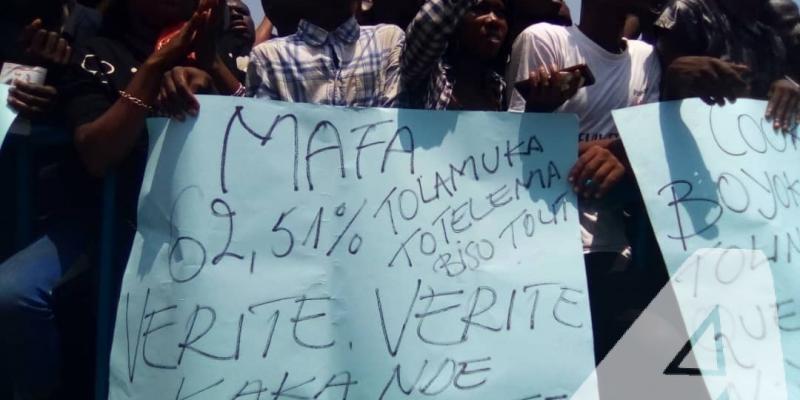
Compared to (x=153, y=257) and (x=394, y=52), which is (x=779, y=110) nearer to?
(x=394, y=52)

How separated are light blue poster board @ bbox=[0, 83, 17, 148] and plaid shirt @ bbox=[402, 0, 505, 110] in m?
1.07

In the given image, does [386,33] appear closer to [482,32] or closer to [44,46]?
[482,32]

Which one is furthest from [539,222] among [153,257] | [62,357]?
[62,357]

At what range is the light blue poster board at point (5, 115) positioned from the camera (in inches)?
117

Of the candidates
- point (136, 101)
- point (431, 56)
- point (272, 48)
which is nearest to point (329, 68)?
point (272, 48)

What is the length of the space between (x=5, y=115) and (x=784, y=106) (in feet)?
6.86

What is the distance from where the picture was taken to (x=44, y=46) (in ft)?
10.0

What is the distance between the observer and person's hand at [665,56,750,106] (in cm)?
294

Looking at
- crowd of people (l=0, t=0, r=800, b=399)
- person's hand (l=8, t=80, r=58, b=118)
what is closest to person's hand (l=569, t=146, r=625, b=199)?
crowd of people (l=0, t=0, r=800, b=399)

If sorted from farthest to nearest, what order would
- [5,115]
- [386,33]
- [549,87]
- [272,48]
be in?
[386,33] → [272,48] → [5,115] → [549,87]

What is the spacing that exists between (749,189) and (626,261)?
37 centimetres

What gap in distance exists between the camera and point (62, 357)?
3076 millimetres

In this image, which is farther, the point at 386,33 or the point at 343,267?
the point at 386,33

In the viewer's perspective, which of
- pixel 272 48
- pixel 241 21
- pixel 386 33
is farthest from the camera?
pixel 241 21
